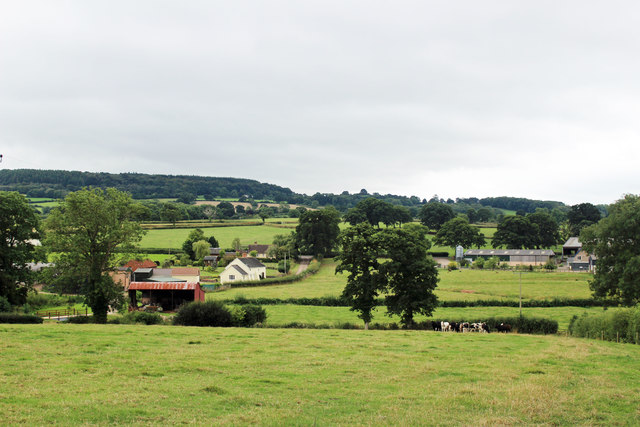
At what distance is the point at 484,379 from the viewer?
57.5 ft

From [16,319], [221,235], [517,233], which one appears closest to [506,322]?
[16,319]

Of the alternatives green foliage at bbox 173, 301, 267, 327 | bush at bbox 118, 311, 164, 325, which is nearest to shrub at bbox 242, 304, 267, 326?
green foliage at bbox 173, 301, 267, 327

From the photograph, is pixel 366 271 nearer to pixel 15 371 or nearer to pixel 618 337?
pixel 618 337

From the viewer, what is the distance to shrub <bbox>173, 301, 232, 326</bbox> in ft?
114

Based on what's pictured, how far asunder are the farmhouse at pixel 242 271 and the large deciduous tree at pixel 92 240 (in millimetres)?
40992

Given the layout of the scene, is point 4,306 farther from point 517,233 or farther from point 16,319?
point 517,233

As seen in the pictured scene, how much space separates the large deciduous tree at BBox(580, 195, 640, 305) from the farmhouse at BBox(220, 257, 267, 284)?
5281 centimetres

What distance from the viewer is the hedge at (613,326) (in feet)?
92.4

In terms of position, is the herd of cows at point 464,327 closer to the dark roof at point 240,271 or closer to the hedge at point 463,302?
the hedge at point 463,302

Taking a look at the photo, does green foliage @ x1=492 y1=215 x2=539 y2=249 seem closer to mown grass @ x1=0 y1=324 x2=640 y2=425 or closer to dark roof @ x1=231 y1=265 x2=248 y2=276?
dark roof @ x1=231 y1=265 x2=248 y2=276

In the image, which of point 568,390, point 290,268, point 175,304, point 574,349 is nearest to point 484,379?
point 568,390

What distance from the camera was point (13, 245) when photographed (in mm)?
43438

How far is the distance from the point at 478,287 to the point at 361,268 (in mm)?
36619

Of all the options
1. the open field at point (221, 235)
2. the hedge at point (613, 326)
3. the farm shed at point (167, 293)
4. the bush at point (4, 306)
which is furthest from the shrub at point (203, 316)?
the open field at point (221, 235)
